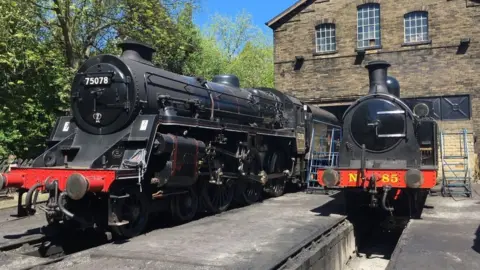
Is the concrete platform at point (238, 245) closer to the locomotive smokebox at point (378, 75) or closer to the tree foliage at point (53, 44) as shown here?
the locomotive smokebox at point (378, 75)

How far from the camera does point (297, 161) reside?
13148 mm

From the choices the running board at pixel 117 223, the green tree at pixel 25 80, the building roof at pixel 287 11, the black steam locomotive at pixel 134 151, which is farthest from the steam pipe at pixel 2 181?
the building roof at pixel 287 11

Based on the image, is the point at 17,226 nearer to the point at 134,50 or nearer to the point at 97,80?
the point at 97,80

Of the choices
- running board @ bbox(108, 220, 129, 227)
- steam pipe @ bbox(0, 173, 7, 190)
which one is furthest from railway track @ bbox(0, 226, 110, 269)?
steam pipe @ bbox(0, 173, 7, 190)

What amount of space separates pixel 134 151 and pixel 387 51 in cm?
1323

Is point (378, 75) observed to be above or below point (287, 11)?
below

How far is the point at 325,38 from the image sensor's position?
18.4 m

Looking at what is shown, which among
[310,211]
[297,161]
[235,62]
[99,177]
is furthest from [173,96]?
[235,62]

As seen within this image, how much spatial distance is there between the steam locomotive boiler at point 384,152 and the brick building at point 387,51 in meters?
8.60

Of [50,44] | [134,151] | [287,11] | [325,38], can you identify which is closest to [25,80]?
[50,44]

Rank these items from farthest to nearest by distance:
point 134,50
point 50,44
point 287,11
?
point 287,11 < point 50,44 < point 134,50

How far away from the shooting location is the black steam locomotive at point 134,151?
20.9 feet

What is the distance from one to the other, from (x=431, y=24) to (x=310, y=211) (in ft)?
36.7

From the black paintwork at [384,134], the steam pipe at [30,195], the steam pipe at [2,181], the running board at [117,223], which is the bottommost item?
the running board at [117,223]
